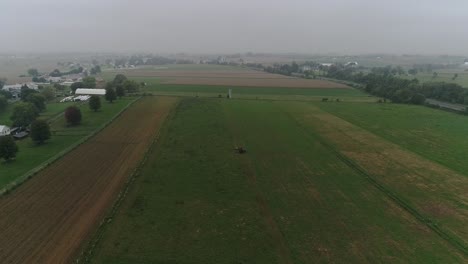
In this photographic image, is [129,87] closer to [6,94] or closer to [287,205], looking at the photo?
[6,94]

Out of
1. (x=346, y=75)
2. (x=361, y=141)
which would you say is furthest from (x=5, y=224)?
(x=346, y=75)

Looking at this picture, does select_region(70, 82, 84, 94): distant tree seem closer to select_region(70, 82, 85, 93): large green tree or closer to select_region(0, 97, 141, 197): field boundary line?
select_region(70, 82, 85, 93): large green tree

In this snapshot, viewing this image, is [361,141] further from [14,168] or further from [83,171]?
[14,168]

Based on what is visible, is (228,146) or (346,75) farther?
(346,75)

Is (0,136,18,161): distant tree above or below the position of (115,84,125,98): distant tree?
below

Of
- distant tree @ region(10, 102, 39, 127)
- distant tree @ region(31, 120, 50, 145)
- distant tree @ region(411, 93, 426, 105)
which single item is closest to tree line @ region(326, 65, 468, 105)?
distant tree @ region(411, 93, 426, 105)

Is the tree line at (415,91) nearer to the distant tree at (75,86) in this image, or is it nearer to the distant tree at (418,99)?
the distant tree at (418,99)

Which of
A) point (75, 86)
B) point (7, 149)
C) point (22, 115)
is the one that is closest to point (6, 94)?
point (75, 86)
